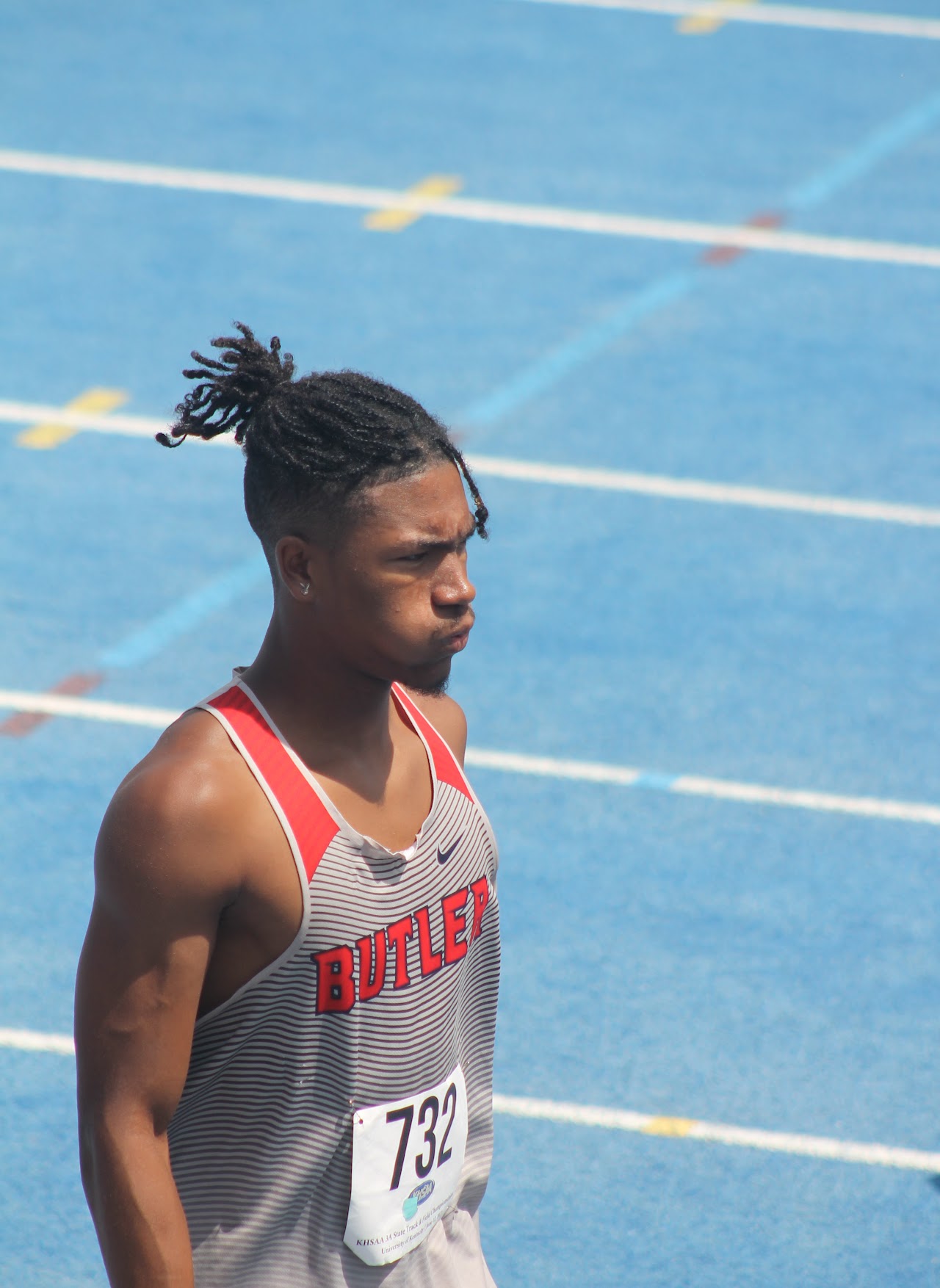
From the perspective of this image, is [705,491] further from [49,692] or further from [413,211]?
[413,211]

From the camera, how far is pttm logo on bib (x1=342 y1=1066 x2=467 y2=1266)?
255cm

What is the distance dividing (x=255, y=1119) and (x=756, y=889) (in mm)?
3188

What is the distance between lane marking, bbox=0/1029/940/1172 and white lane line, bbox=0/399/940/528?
11.8 ft

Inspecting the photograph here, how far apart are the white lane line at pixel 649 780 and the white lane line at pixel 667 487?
1.80 metres

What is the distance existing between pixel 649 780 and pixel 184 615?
191cm

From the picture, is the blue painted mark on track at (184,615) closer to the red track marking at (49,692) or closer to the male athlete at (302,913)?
the red track marking at (49,692)

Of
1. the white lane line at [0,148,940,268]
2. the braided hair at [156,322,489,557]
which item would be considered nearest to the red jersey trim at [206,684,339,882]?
the braided hair at [156,322,489,557]

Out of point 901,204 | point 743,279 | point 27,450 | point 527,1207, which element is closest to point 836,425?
point 743,279

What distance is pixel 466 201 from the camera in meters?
10.4

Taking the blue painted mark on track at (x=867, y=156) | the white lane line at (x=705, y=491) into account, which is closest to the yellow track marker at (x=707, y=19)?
the blue painted mark on track at (x=867, y=156)

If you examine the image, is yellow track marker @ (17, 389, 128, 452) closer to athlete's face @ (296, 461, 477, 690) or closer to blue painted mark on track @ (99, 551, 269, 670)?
blue painted mark on track @ (99, 551, 269, 670)

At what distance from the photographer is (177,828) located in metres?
2.31

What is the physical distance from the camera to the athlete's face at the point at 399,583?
2455 millimetres

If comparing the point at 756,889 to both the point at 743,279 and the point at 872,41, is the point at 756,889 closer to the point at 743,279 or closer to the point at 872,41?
the point at 743,279
